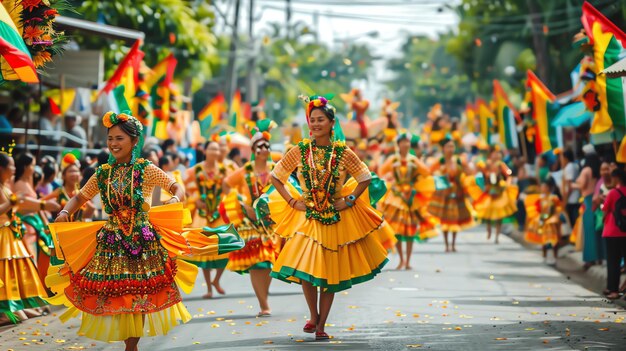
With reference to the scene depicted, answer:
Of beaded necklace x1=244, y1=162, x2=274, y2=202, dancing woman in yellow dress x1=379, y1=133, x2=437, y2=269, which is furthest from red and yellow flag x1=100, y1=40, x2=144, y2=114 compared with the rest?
beaded necklace x1=244, y1=162, x2=274, y2=202

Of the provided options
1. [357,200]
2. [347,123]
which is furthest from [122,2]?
[357,200]

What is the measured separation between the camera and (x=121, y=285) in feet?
30.6

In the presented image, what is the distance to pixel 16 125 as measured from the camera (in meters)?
23.1

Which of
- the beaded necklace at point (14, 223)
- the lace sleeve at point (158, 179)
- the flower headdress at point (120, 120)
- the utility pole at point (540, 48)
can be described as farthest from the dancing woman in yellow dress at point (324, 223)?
the utility pole at point (540, 48)

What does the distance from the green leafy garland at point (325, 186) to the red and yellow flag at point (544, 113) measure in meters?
12.6

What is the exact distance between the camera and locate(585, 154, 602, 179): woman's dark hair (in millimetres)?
18606

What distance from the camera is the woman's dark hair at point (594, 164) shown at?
733 inches

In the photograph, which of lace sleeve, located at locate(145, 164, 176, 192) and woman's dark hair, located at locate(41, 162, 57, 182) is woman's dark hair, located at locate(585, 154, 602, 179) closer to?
woman's dark hair, located at locate(41, 162, 57, 182)

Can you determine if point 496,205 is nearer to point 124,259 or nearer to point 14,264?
point 14,264

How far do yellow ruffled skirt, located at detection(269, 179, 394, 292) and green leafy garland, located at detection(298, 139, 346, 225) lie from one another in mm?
68

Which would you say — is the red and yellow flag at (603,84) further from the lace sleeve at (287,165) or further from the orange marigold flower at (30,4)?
the orange marigold flower at (30,4)

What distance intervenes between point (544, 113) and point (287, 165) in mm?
13092

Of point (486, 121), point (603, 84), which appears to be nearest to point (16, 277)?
point (603, 84)

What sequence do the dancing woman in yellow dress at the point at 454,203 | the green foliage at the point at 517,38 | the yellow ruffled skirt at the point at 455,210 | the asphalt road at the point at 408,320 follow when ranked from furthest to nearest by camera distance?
the green foliage at the point at 517,38 → the yellow ruffled skirt at the point at 455,210 → the dancing woman in yellow dress at the point at 454,203 → the asphalt road at the point at 408,320
